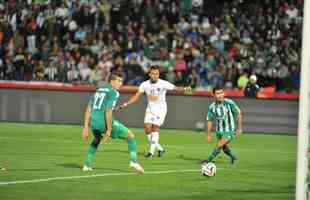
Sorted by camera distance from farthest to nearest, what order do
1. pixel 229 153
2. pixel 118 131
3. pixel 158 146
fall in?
pixel 158 146, pixel 229 153, pixel 118 131

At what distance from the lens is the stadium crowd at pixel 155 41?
34.8 m

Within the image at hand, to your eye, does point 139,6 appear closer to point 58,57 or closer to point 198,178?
point 58,57

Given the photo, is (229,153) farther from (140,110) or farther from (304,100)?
(140,110)

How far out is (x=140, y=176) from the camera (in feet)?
60.8

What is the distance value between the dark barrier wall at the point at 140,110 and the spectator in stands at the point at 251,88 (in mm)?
199

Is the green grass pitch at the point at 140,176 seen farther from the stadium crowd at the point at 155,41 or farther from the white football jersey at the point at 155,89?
the stadium crowd at the point at 155,41

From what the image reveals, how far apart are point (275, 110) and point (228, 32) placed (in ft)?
15.1

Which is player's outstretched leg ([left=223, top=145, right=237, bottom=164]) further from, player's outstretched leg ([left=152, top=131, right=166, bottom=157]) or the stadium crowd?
the stadium crowd

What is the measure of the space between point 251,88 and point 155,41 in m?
4.97

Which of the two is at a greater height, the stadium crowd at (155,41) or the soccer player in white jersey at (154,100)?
the stadium crowd at (155,41)

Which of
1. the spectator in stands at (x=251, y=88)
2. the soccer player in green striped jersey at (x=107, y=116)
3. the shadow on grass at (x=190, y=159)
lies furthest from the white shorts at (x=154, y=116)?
the spectator in stands at (x=251, y=88)

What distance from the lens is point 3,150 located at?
24.0 m

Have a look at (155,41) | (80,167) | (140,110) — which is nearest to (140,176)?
(80,167)

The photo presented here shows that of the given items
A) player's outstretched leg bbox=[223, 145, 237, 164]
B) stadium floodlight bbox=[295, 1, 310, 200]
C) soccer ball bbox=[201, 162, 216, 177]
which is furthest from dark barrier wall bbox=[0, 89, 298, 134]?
stadium floodlight bbox=[295, 1, 310, 200]
